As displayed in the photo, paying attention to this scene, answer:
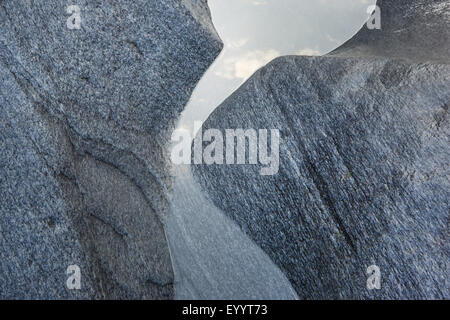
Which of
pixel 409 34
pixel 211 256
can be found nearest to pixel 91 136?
pixel 211 256

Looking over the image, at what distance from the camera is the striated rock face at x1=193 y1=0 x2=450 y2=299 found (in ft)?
4.75

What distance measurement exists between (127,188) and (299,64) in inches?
35.0

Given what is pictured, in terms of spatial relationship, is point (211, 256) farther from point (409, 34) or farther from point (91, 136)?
point (409, 34)

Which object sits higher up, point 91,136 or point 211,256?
point 91,136

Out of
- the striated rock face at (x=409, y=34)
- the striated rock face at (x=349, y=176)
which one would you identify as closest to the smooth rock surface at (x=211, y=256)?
the striated rock face at (x=349, y=176)

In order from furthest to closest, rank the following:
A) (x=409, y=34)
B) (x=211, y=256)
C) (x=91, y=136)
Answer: (x=409, y=34) < (x=211, y=256) < (x=91, y=136)

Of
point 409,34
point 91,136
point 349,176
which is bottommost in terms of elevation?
point 349,176

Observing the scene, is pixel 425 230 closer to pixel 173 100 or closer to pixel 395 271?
pixel 395 271

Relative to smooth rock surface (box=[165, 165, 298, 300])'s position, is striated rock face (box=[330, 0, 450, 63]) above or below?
above

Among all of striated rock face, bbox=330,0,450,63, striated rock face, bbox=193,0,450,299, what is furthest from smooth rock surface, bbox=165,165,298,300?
striated rock face, bbox=330,0,450,63

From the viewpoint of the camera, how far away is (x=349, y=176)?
1560mm

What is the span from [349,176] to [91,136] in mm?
978

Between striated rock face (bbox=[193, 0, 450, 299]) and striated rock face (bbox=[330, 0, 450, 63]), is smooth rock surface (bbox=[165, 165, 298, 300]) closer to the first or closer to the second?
striated rock face (bbox=[193, 0, 450, 299])

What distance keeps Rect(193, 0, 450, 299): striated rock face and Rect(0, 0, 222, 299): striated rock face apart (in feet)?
1.05
